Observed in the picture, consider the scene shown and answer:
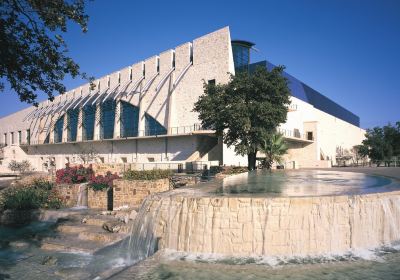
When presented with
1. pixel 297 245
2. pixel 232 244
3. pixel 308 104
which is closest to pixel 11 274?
pixel 232 244

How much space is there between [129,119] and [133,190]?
88.7ft

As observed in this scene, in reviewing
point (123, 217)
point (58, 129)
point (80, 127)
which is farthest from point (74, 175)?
point (58, 129)

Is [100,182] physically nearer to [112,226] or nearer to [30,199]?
[30,199]

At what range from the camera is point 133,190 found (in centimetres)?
1531

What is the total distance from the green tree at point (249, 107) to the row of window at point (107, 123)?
15.6m

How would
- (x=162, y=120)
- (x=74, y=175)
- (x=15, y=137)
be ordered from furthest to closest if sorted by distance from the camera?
(x=15, y=137) → (x=162, y=120) → (x=74, y=175)

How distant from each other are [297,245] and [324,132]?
47.2 metres

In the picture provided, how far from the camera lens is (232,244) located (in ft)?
25.6

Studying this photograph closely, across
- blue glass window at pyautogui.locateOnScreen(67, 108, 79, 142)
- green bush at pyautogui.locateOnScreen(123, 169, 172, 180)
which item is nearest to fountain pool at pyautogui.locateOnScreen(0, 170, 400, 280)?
green bush at pyautogui.locateOnScreen(123, 169, 172, 180)

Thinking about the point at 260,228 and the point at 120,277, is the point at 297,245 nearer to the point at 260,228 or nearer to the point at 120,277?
the point at 260,228

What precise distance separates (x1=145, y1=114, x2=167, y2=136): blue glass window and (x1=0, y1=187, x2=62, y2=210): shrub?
63.7 feet

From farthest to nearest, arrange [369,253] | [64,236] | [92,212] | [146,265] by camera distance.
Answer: [92,212] < [64,236] < [369,253] < [146,265]

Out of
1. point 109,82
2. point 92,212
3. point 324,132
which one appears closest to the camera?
point 92,212

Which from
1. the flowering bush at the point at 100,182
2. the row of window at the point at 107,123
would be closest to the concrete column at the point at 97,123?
the row of window at the point at 107,123
